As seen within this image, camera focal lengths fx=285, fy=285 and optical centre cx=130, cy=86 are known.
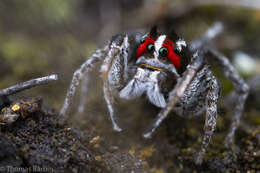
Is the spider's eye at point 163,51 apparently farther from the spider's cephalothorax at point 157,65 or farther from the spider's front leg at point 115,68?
the spider's front leg at point 115,68

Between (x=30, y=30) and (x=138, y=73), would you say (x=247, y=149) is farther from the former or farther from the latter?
(x=30, y=30)

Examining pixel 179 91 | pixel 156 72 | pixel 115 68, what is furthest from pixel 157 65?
pixel 179 91

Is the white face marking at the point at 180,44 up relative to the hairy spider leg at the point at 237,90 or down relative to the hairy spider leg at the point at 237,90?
up

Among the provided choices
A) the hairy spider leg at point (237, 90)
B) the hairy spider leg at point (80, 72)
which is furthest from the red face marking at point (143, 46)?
the hairy spider leg at point (237, 90)

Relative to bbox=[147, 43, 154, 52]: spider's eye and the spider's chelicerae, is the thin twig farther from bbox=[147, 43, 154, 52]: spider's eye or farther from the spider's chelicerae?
bbox=[147, 43, 154, 52]: spider's eye

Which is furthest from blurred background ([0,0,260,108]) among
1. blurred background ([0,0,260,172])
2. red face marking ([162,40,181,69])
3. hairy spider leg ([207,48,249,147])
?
red face marking ([162,40,181,69])

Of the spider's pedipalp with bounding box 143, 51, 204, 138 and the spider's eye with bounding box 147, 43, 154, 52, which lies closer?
the spider's pedipalp with bounding box 143, 51, 204, 138

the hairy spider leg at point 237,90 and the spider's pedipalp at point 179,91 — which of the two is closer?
the spider's pedipalp at point 179,91
